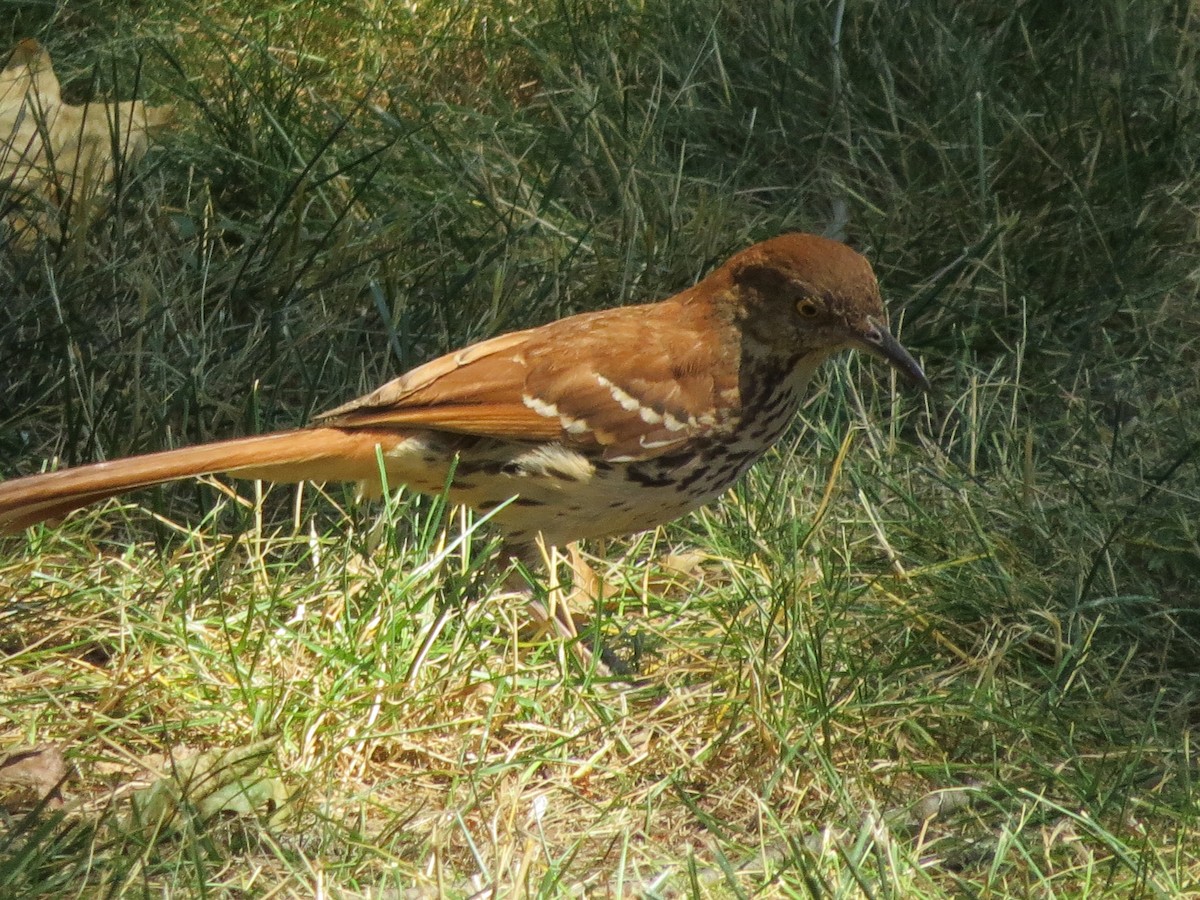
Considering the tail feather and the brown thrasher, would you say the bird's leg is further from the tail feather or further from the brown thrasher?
the tail feather

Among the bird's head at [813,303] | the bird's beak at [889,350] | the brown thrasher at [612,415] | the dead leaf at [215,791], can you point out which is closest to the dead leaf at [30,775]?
the dead leaf at [215,791]

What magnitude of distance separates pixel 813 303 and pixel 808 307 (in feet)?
0.07

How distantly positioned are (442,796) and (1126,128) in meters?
3.02

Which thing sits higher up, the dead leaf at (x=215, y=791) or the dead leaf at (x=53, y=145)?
the dead leaf at (x=53, y=145)

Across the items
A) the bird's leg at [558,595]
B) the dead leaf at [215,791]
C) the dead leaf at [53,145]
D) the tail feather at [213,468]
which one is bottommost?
the bird's leg at [558,595]

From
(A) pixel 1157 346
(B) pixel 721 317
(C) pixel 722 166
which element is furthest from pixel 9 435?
(A) pixel 1157 346

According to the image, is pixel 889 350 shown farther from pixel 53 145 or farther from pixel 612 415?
pixel 53 145

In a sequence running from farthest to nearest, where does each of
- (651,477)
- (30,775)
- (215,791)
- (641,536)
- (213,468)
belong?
(641,536)
(651,477)
(213,468)
(30,775)
(215,791)

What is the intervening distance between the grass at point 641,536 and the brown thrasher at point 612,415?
0.18 m

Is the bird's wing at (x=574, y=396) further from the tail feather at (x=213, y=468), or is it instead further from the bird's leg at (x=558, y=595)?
the bird's leg at (x=558, y=595)

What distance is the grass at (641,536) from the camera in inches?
119

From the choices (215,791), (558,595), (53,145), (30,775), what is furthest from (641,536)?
(53,145)

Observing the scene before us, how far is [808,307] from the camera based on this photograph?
3752 millimetres

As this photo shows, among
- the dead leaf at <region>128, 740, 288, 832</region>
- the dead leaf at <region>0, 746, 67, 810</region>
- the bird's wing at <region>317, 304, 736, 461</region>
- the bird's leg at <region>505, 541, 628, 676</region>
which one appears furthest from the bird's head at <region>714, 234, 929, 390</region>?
the dead leaf at <region>0, 746, 67, 810</region>
